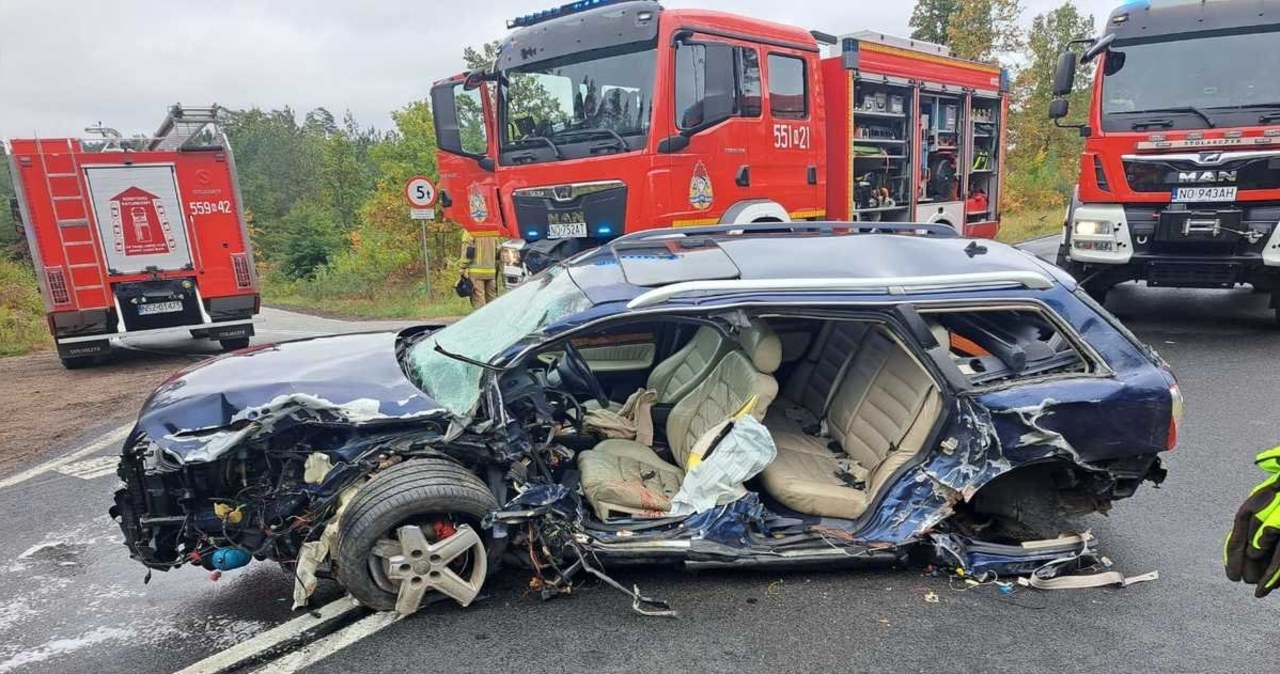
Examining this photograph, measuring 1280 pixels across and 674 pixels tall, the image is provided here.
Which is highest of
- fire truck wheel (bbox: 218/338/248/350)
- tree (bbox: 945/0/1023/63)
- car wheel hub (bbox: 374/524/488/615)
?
tree (bbox: 945/0/1023/63)

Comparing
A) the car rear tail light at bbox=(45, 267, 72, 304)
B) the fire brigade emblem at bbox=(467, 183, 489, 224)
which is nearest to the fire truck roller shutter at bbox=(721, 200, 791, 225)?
the fire brigade emblem at bbox=(467, 183, 489, 224)

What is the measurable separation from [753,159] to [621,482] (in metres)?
4.60

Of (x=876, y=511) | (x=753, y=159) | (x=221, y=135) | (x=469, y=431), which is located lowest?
(x=876, y=511)

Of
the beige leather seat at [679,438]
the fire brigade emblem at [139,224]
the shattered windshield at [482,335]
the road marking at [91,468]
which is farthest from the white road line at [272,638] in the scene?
the fire brigade emblem at [139,224]

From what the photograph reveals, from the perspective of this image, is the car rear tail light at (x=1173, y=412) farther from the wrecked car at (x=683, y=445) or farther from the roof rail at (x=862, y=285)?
the roof rail at (x=862, y=285)

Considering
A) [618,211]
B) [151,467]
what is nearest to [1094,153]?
[618,211]

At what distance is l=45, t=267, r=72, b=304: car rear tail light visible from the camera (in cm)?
919

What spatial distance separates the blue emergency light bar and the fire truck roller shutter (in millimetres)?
2116

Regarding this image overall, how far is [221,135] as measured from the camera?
34.0ft

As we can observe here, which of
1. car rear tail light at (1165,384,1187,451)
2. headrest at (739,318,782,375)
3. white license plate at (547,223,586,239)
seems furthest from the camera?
white license plate at (547,223,586,239)

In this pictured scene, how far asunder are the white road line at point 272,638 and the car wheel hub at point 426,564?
12.8 inches

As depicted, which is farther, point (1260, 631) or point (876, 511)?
point (876, 511)

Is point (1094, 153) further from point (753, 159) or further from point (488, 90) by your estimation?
point (488, 90)

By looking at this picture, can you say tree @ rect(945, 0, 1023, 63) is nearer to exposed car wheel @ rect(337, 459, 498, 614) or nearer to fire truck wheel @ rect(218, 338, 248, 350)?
fire truck wheel @ rect(218, 338, 248, 350)
